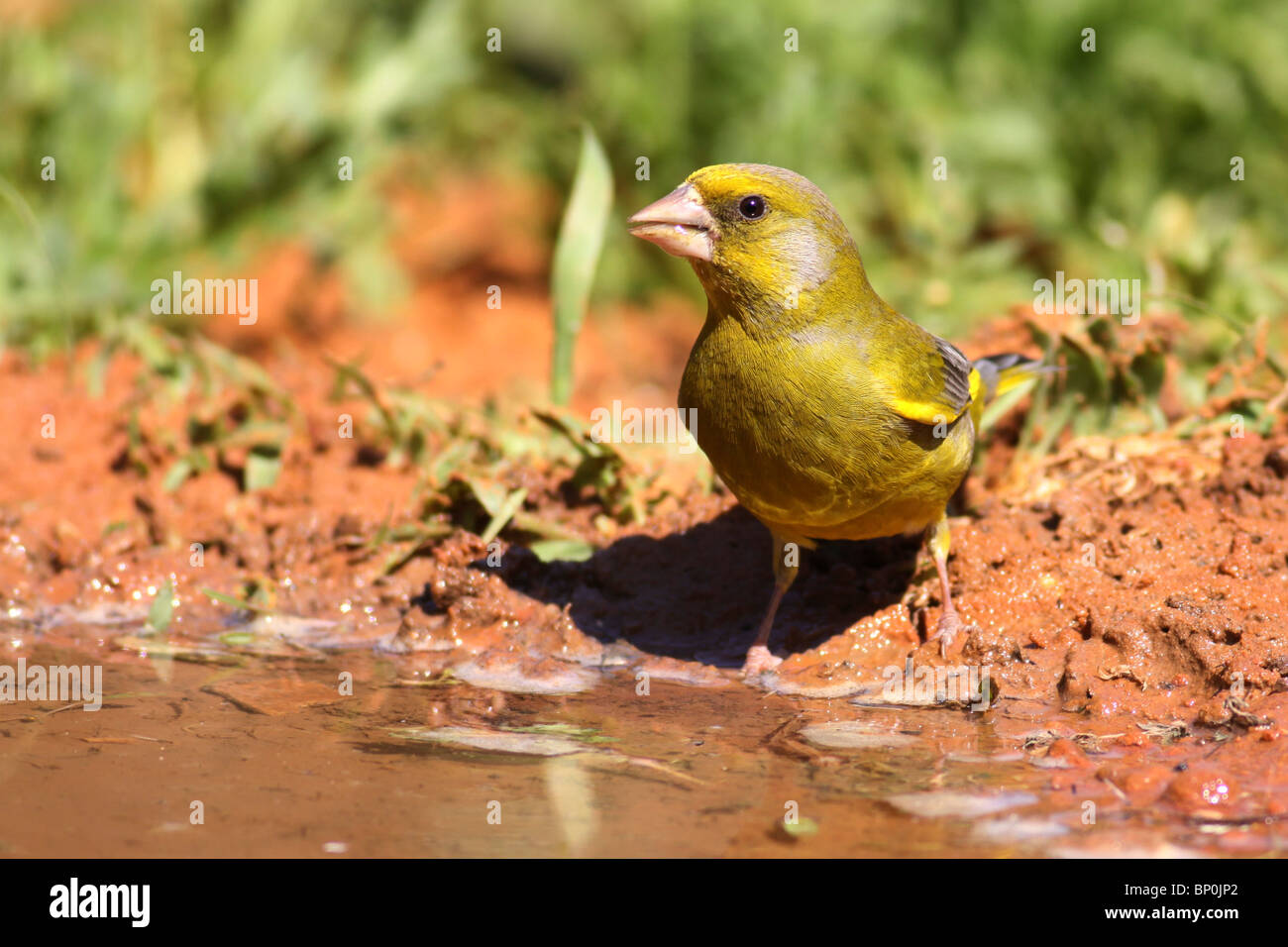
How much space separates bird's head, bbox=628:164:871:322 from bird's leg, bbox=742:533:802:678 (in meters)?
0.71

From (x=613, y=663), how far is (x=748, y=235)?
4.04ft

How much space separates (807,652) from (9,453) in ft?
9.30

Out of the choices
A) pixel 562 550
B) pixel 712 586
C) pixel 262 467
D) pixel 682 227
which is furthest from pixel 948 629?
pixel 262 467

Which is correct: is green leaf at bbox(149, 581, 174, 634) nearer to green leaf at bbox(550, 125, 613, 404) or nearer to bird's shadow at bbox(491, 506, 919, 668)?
bird's shadow at bbox(491, 506, 919, 668)

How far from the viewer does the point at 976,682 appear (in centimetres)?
372

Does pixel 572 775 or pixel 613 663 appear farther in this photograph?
pixel 613 663

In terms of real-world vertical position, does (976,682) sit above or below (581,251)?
below

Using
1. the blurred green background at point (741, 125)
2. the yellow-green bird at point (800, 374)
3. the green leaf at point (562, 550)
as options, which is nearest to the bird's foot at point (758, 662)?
the yellow-green bird at point (800, 374)

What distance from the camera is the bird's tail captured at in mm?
4309

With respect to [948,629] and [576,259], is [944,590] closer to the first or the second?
[948,629]

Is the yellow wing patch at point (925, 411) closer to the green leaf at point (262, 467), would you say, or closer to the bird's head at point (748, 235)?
the bird's head at point (748, 235)

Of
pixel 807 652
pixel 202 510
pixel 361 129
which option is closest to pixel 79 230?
pixel 361 129

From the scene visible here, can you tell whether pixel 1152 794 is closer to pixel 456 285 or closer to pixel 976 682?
pixel 976 682

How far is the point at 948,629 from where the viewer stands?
3.87 meters
